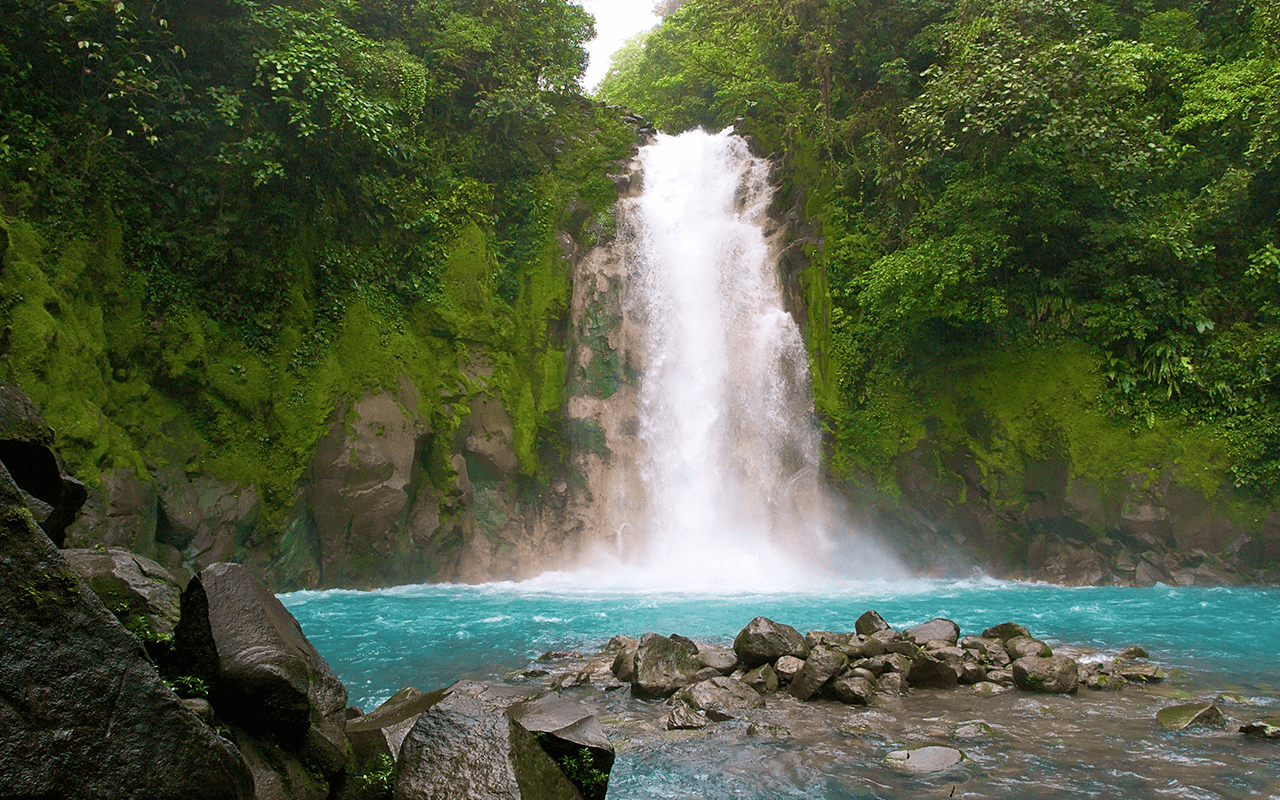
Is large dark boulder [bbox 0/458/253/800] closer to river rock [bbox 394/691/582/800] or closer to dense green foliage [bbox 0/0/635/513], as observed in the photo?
river rock [bbox 394/691/582/800]

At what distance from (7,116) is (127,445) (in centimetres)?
502

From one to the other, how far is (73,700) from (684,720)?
476cm

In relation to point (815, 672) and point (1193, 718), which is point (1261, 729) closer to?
point (1193, 718)

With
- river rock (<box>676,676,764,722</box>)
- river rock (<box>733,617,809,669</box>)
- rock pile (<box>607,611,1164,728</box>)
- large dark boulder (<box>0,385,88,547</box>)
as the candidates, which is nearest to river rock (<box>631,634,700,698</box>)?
rock pile (<box>607,611,1164,728</box>)

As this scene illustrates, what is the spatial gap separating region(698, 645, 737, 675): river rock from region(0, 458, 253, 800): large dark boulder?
5537mm

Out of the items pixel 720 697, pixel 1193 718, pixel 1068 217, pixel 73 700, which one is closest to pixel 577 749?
pixel 73 700

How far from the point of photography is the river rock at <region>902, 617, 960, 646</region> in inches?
330

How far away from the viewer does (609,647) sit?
8.61 meters

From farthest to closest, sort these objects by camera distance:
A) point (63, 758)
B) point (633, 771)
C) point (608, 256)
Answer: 1. point (608, 256)
2. point (633, 771)
3. point (63, 758)

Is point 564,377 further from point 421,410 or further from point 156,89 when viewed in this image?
point 156,89

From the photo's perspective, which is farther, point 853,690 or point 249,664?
point 853,690

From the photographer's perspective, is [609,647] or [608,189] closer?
[609,647]

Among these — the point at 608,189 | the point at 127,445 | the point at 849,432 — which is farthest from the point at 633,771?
the point at 608,189

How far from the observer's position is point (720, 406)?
1670cm
